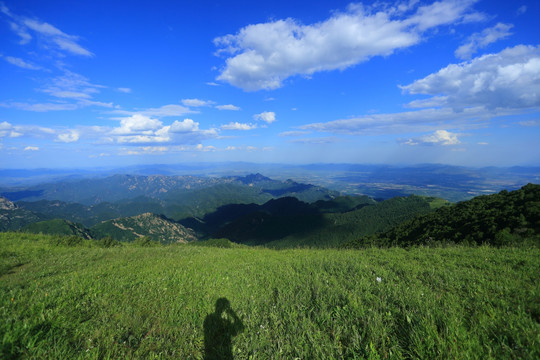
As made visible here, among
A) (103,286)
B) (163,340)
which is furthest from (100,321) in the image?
(103,286)

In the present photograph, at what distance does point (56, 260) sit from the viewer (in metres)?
10.9

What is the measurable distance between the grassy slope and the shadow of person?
0.55 ft

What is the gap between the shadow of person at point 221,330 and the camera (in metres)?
4.05

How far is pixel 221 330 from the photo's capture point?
15.6 feet

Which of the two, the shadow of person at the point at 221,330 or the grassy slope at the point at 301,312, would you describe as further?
the shadow of person at the point at 221,330

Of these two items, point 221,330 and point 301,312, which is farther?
point 301,312

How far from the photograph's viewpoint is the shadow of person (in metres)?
4.05

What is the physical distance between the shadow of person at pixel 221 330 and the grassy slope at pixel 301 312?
168 mm

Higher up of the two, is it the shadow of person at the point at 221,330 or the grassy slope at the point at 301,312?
the grassy slope at the point at 301,312

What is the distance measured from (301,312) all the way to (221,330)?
1831mm

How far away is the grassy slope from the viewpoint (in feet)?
11.4

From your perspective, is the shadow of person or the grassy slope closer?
the grassy slope

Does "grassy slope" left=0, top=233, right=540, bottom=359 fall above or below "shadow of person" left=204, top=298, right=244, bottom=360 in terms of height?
above

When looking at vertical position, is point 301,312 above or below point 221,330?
above
